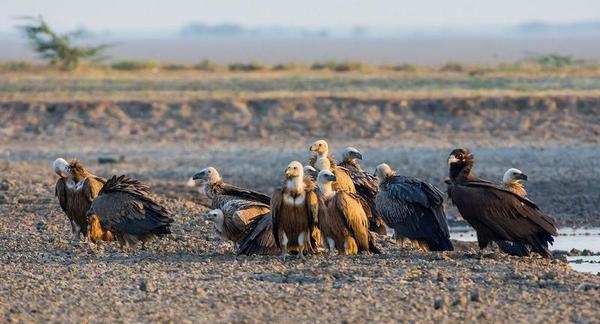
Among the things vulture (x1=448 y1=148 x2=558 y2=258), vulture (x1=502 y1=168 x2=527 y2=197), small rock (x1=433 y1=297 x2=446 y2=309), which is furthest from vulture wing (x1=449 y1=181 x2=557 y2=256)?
small rock (x1=433 y1=297 x2=446 y2=309)

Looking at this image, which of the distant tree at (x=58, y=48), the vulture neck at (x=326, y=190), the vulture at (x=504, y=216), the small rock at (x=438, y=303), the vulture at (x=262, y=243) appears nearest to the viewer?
the small rock at (x=438, y=303)

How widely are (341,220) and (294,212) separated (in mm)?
459

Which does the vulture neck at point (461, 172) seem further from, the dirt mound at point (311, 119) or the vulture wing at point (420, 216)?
A: the dirt mound at point (311, 119)

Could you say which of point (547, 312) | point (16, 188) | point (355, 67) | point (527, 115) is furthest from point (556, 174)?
point (355, 67)

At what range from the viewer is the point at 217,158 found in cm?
2728

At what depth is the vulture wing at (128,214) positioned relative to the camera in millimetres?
15484

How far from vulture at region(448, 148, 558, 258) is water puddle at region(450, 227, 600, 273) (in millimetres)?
664

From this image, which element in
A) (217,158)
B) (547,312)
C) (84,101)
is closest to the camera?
(547,312)

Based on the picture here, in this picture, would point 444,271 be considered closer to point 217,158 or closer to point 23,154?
point 217,158

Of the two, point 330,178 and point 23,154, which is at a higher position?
point 330,178

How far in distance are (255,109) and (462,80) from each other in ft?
25.4

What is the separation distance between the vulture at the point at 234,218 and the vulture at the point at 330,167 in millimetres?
853

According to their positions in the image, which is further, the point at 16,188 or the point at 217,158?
the point at 217,158

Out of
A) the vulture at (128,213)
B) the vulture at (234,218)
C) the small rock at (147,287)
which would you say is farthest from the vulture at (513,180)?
the small rock at (147,287)
